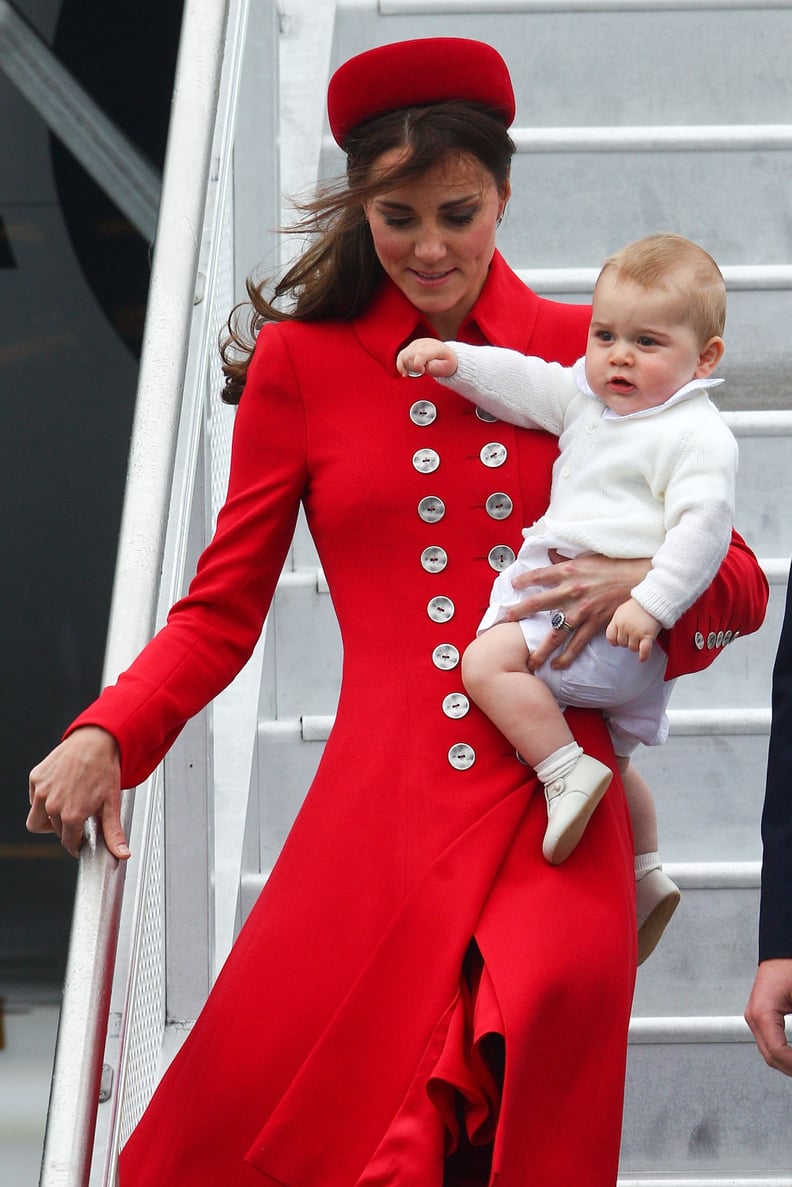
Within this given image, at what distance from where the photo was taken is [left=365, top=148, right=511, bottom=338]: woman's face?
5.57 feet

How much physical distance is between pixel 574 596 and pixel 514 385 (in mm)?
221

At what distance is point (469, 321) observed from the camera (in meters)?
1.81

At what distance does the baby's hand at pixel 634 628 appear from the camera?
1.63 meters

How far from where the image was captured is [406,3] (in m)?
3.51

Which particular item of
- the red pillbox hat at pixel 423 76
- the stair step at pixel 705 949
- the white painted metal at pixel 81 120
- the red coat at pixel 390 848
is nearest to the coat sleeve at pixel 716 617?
the red coat at pixel 390 848

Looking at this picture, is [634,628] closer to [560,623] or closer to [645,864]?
[560,623]

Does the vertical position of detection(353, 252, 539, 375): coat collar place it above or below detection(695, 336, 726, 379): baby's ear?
above

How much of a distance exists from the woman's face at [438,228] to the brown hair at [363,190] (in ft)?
0.04

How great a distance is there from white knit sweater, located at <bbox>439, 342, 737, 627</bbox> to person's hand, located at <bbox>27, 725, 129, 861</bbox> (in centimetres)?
47

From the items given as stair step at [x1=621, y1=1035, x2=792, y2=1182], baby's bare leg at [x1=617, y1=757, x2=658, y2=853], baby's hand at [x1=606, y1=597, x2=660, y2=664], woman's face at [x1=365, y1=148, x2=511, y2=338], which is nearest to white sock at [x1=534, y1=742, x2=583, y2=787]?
baby's hand at [x1=606, y1=597, x2=660, y2=664]

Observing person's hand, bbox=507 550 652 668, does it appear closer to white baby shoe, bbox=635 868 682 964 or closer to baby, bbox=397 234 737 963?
baby, bbox=397 234 737 963

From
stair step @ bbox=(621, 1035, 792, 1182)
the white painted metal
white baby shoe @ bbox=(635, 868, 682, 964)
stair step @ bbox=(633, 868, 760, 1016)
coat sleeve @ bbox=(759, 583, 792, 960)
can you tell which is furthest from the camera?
the white painted metal

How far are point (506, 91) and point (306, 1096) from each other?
0.99 metres

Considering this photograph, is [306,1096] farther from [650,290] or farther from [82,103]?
[82,103]
